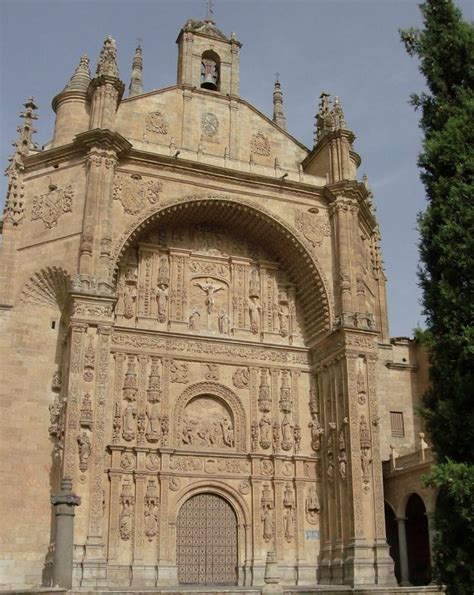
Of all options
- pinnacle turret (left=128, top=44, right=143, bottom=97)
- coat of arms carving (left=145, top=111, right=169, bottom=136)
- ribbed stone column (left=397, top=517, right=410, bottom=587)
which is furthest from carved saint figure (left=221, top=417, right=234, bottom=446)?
pinnacle turret (left=128, top=44, right=143, bottom=97)

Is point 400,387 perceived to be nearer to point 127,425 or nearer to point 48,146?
point 127,425

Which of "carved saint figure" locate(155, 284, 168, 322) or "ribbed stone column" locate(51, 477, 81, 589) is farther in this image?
"carved saint figure" locate(155, 284, 168, 322)

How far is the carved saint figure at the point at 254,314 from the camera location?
21.1 meters

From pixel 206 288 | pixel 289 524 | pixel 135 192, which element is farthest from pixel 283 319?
pixel 289 524

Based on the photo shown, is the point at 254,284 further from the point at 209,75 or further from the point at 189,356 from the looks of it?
the point at 209,75

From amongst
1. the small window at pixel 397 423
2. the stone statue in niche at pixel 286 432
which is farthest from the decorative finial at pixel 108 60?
the small window at pixel 397 423

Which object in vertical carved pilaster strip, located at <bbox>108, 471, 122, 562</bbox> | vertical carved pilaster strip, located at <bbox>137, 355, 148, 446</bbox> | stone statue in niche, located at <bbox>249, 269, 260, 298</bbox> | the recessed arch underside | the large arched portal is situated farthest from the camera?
stone statue in niche, located at <bbox>249, 269, 260, 298</bbox>

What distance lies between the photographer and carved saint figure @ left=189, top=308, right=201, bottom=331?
67.1 ft

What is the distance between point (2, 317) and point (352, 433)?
9.58 meters

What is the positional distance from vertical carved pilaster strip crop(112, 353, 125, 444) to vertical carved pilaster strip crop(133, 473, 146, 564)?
1129mm

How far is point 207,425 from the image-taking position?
19.8 metres

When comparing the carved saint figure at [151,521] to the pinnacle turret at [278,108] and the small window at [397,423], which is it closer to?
the small window at [397,423]

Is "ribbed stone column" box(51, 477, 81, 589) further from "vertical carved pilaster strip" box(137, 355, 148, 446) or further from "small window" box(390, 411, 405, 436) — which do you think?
"small window" box(390, 411, 405, 436)

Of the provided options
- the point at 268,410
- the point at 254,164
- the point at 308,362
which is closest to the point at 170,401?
the point at 268,410
